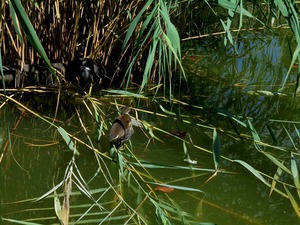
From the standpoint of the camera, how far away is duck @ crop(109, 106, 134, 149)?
6.86 ft

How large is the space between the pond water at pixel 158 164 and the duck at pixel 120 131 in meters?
0.07

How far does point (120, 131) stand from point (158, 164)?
0.63 feet

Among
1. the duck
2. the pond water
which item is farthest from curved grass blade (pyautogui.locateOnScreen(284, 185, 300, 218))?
the duck

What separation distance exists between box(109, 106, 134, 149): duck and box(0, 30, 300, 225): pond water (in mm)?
68

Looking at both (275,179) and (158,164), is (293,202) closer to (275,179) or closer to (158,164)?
(275,179)

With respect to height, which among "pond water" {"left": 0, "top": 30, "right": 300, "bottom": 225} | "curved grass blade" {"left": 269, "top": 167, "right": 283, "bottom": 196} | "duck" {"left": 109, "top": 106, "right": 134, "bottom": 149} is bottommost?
"pond water" {"left": 0, "top": 30, "right": 300, "bottom": 225}

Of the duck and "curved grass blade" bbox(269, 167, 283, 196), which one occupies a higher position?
the duck

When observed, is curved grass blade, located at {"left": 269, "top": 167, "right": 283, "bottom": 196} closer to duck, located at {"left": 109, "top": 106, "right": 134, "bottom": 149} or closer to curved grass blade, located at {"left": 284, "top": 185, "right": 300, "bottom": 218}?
curved grass blade, located at {"left": 284, "top": 185, "right": 300, "bottom": 218}

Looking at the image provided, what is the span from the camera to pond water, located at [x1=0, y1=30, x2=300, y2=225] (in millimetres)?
2006

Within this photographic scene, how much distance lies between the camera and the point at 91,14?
3158 mm

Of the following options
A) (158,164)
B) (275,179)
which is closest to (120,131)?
(158,164)


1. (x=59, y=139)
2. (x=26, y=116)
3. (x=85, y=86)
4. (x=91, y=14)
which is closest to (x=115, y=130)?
(x=59, y=139)

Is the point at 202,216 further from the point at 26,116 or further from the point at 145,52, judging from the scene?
the point at 145,52

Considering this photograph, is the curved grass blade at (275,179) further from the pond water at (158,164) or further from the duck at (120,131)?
the duck at (120,131)
